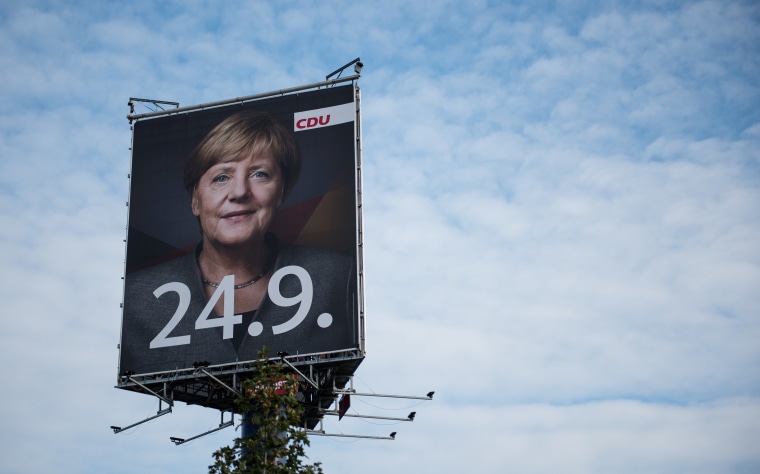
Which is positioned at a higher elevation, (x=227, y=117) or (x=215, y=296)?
(x=227, y=117)

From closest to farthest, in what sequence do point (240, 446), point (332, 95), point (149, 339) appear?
point (240, 446) → point (149, 339) → point (332, 95)

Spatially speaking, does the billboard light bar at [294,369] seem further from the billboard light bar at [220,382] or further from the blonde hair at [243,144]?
the blonde hair at [243,144]

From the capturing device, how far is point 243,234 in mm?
44625

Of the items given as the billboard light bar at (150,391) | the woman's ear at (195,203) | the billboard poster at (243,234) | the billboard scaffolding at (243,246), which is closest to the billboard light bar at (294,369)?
the billboard scaffolding at (243,246)

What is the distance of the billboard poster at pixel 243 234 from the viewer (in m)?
42.4

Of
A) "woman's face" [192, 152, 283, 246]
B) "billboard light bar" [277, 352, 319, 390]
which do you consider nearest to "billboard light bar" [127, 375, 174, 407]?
"billboard light bar" [277, 352, 319, 390]

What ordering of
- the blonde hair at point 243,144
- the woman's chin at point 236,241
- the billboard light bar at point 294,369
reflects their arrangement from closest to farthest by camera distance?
1. the billboard light bar at point 294,369
2. the woman's chin at point 236,241
3. the blonde hair at point 243,144

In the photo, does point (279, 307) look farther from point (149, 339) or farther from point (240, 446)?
point (240, 446)

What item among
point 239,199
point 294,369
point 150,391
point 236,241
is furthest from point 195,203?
point 294,369

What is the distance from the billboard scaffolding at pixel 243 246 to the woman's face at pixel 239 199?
5 centimetres

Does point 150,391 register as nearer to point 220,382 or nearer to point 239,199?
point 220,382

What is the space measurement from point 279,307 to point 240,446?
38.2 feet

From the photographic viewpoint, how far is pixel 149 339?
4366cm

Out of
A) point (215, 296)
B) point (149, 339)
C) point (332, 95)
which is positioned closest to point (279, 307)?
point (215, 296)
